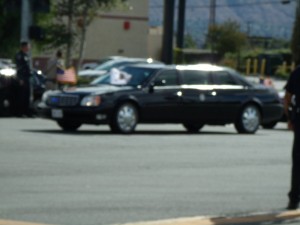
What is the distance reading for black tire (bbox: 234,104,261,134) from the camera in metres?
25.0

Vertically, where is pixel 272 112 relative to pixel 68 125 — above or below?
above

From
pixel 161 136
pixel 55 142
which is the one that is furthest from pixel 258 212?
pixel 161 136

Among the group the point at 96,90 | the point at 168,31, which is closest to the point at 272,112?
the point at 96,90

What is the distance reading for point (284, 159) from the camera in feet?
61.7

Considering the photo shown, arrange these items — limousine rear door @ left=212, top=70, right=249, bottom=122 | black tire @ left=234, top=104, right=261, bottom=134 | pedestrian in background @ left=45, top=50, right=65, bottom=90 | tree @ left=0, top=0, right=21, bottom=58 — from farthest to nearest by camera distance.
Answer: tree @ left=0, top=0, right=21, bottom=58
pedestrian in background @ left=45, top=50, right=65, bottom=90
black tire @ left=234, top=104, right=261, bottom=134
limousine rear door @ left=212, top=70, right=249, bottom=122

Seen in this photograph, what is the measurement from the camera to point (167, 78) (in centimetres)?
2400

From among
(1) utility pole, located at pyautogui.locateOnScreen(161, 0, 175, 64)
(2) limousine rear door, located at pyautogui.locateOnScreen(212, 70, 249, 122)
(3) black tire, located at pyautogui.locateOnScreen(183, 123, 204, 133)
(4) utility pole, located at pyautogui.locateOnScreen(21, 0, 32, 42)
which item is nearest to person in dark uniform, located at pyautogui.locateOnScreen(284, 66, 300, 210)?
(2) limousine rear door, located at pyautogui.locateOnScreen(212, 70, 249, 122)

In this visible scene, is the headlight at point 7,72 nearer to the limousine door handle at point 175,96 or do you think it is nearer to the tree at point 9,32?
the limousine door handle at point 175,96

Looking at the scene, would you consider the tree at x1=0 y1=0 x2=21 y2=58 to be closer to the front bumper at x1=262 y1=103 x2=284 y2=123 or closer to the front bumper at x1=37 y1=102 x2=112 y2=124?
the front bumper at x1=262 y1=103 x2=284 y2=123

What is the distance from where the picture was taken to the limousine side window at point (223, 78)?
24.8m

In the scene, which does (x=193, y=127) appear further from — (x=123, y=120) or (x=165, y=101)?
(x=123, y=120)

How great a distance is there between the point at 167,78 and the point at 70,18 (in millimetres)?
23729

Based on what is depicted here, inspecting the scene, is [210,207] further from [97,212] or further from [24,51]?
[24,51]

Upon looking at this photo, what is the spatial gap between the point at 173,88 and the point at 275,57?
56037mm
